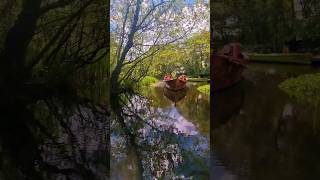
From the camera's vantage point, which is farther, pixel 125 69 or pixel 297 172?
pixel 125 69

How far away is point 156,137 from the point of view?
113 inches

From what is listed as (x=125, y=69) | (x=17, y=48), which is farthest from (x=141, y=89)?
(x=17, y=48)

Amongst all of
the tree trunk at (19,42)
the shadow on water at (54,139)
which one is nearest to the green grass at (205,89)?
the shadow on water at (54,139)

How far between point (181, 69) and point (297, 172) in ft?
3.17

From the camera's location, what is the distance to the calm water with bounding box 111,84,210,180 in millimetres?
2818

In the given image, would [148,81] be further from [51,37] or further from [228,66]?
[51,37]

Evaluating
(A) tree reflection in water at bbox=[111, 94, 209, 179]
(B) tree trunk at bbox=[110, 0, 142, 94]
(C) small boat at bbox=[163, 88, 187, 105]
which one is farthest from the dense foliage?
(A) tree reflection in water at bbox=[111, 94, 209, 179]

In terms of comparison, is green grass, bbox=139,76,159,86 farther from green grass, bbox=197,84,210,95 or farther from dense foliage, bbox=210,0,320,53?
dense foliage, bbox=210,0,320,53

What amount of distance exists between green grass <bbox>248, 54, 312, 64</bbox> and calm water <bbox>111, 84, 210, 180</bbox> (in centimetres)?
47

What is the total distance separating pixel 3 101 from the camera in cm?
279

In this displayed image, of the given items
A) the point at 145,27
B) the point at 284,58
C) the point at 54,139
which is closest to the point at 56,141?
the point at 54,139

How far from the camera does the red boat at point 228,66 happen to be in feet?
8.95

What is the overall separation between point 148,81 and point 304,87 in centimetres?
99

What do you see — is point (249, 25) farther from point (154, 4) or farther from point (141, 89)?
point (141, 89)
